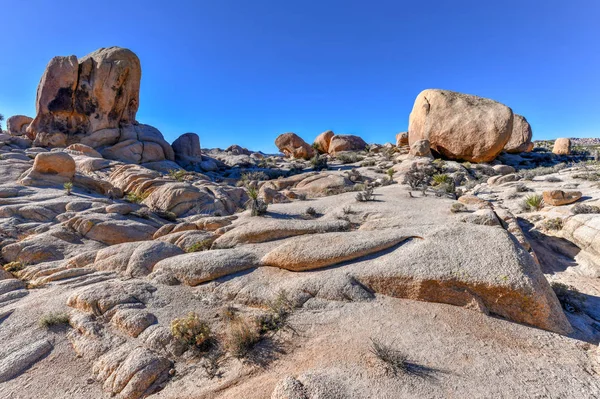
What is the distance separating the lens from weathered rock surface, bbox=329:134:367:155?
3528cm

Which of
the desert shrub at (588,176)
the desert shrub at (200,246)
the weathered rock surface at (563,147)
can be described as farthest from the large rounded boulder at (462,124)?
the desert shrub at (200,246)

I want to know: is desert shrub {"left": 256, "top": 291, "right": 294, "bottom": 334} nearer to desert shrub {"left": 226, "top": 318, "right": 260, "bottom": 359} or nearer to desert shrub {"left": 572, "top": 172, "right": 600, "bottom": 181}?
desert shrub {"left": 226, "top": 318, "right": 260, "bottom": 359}

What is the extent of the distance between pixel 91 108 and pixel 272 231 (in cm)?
2876

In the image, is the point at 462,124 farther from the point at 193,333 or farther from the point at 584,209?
the point at 193,333

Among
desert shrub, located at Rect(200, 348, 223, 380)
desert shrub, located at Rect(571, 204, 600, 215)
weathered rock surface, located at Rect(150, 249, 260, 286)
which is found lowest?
desert shrub, located at Rect(200, 348, 223, 380)

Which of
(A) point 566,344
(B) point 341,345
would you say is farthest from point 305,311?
(A) point 566,344

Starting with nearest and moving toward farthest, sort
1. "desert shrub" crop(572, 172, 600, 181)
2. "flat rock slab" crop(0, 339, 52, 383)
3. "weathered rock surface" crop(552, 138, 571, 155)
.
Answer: "flat rock slab" crop(0, 339, 52, 383), "desert shrub" crop(572, 172, 600, 181), "weathered rock surface" crop(552, 138, 571, 155)

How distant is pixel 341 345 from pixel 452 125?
2491cm

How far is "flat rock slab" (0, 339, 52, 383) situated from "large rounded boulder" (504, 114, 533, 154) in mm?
32733

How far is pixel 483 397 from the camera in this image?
3387mm

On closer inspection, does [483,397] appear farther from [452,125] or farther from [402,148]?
[402,148]

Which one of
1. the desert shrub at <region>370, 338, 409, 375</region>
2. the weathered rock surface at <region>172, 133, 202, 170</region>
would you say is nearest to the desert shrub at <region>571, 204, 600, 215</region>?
the desert shrub at <region>370, 338, 409, 375</region>

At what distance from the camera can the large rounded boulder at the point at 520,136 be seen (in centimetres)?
2571

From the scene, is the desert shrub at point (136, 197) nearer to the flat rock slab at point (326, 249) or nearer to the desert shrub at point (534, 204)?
the flat rock slab at point (326, 249)
